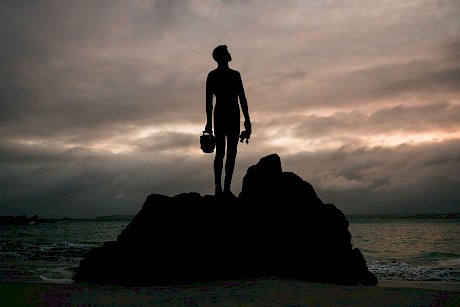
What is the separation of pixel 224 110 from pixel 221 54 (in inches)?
50.4

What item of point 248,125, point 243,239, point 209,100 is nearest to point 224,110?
point 209,100

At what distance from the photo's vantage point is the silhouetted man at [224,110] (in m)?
8.84

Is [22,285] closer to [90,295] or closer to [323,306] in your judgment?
[90,295]

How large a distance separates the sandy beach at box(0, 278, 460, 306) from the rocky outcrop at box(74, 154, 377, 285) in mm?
2805

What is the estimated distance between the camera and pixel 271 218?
8328 millimetres

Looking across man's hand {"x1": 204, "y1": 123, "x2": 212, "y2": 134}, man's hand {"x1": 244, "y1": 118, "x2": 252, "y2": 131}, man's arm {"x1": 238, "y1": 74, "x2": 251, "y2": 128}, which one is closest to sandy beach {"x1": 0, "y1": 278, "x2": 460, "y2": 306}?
man's hand {"x1": 204, "y1": 123, "x2": 212, "y2": 134}

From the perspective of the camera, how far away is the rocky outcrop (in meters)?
Result: 7.59

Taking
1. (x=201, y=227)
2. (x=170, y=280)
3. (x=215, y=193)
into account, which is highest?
(x=215, y=193)

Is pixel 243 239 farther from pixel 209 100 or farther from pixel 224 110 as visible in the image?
pixel 209 100

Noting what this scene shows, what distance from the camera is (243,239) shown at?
25.5 ft

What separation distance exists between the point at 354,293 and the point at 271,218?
13.3ft

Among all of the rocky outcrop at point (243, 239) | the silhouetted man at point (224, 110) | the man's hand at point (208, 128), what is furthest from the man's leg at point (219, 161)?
the rocky outcrop at point (243, 239)

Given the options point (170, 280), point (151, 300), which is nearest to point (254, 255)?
point (170, 280)

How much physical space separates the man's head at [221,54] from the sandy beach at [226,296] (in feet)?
18.5
